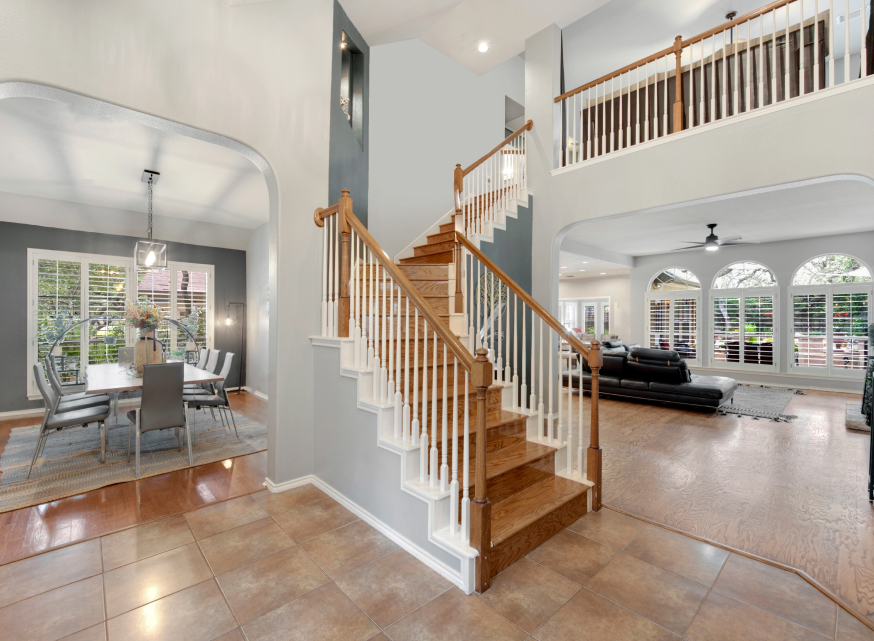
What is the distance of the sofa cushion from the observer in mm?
6078

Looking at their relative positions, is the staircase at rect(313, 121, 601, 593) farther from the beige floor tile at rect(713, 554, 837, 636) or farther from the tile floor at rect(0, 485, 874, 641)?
the beige floor tile at rect(713, 554, 837, 636)

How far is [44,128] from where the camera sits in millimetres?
3615

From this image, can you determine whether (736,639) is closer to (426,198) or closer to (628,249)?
(426,198)

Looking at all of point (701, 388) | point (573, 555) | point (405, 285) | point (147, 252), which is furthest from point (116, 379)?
point (701, 388)

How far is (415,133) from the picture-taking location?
19.6 ft

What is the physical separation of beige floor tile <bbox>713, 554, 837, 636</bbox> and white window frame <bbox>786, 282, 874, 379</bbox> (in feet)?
27.7

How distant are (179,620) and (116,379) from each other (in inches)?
126

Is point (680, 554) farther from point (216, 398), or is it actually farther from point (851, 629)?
point (216, 398)

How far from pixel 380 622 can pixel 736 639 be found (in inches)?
60.4

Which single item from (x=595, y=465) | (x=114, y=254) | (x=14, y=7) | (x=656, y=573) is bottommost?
(x=656, y=573)

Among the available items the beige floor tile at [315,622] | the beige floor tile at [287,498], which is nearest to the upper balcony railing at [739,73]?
the beige floor tile at [287,498]

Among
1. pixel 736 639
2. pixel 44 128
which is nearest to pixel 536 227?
pixel 736 639

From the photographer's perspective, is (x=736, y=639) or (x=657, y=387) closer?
Result: (x=736, y=639)

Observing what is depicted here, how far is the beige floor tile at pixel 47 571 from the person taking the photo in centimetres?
200
